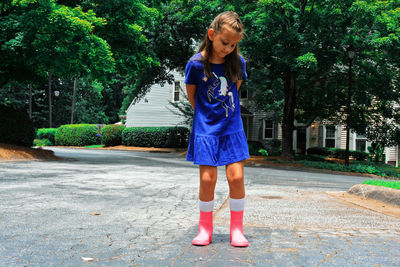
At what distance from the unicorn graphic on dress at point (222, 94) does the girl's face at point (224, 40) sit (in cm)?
20

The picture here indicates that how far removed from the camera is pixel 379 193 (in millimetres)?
5246

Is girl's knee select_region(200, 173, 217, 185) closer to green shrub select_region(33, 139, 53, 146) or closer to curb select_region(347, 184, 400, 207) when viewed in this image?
curb select_region(347, 184, 400, 207)

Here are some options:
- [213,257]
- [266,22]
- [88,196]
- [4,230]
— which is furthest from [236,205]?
[266,22]

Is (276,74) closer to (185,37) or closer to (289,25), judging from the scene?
(289,25)

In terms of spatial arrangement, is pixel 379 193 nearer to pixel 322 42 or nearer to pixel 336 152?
pixel 322 42

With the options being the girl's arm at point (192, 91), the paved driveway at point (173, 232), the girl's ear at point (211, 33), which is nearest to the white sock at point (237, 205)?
the paved driveway at point (173, 232)

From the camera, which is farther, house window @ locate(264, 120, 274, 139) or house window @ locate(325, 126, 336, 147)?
house window @ locate(264, 120, 274, 139)

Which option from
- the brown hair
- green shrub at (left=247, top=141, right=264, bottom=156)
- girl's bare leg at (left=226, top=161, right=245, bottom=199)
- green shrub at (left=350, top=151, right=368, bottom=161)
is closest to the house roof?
green shrub at (left=247, top=141, right=264, bottom=156)

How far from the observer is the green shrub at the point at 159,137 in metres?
26.0

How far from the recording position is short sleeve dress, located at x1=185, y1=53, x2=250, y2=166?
9.20 feet

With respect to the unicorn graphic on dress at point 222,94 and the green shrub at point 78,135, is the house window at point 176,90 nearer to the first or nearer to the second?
the green shrub at point 78,135

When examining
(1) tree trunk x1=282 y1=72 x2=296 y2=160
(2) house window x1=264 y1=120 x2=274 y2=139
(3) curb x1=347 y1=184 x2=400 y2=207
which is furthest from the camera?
(2) house window x1=264 y1=120 x2=274 y2=139

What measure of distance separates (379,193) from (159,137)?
21954 mm

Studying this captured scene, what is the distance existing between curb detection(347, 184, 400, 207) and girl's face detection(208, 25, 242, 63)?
3.40m
